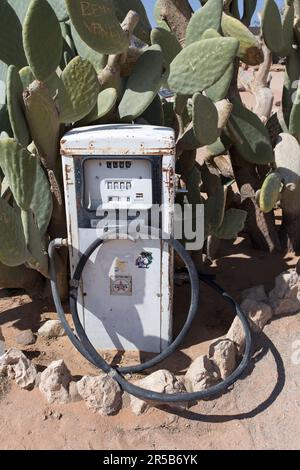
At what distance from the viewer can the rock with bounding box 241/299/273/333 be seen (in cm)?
307

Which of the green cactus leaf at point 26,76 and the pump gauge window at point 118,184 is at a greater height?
the green cactus leaf at point 26,76

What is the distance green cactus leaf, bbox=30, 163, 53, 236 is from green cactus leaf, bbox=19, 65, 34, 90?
1.46 feet

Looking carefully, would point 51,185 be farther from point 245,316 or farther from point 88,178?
point 245,316

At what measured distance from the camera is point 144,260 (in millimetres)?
2738

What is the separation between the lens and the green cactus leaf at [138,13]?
133 inches

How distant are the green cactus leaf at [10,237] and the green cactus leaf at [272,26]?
7.14ft

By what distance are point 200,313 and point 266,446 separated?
1053 mm

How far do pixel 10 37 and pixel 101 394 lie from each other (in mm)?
2020

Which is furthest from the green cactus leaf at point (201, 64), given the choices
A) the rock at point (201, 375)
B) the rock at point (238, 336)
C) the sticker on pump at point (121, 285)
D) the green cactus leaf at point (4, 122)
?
the rock at point (201, 375)

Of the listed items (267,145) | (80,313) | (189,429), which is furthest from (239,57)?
(189,429)

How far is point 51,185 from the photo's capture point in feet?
9.88

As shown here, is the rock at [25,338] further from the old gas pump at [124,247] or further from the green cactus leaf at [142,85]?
the green cactus leaf at [142,85]

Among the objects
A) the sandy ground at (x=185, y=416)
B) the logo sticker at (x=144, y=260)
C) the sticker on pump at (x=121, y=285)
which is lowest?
the sandy ground at (x=185, y=416)

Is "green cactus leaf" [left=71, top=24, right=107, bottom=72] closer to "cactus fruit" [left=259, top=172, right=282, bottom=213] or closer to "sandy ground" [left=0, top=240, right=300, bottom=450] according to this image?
"cactus fruit" [left=259, top=172, right=282, bottom=213]
